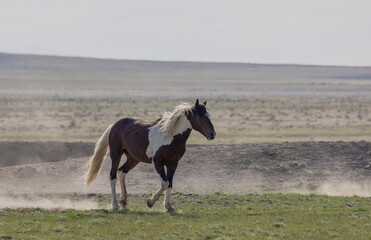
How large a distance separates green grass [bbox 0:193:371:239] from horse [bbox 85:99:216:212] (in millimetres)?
772

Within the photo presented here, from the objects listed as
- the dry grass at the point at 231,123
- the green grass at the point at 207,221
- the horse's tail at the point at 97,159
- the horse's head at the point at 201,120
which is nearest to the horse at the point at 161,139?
the horse's head at the point at 201,120

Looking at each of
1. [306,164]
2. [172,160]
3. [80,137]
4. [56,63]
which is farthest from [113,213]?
[56,63]

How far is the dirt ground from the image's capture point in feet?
66.1

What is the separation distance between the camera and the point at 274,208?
15016mm

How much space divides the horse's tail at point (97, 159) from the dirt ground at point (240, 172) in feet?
8.96

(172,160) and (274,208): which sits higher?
(172,160)

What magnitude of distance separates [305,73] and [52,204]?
560 ft

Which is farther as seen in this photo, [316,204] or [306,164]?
[306,164]

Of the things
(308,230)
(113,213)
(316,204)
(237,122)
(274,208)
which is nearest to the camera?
(308,230)

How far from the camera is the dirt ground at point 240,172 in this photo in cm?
2016

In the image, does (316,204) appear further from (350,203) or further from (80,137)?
(80,137)

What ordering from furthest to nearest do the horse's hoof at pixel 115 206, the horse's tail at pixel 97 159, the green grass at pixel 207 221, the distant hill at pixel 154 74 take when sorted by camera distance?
the distant hill at pixel 154 74 → the horse's tail at pixel 97 159 → the horse's hoof at pixel 115 206 → the green grass at pixel 207 221

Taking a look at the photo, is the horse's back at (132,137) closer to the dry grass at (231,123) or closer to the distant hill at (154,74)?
the dry grass at (231,123)

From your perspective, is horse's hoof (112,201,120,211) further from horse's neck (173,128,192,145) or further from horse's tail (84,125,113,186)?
horse's neck (173,128,192,145)
